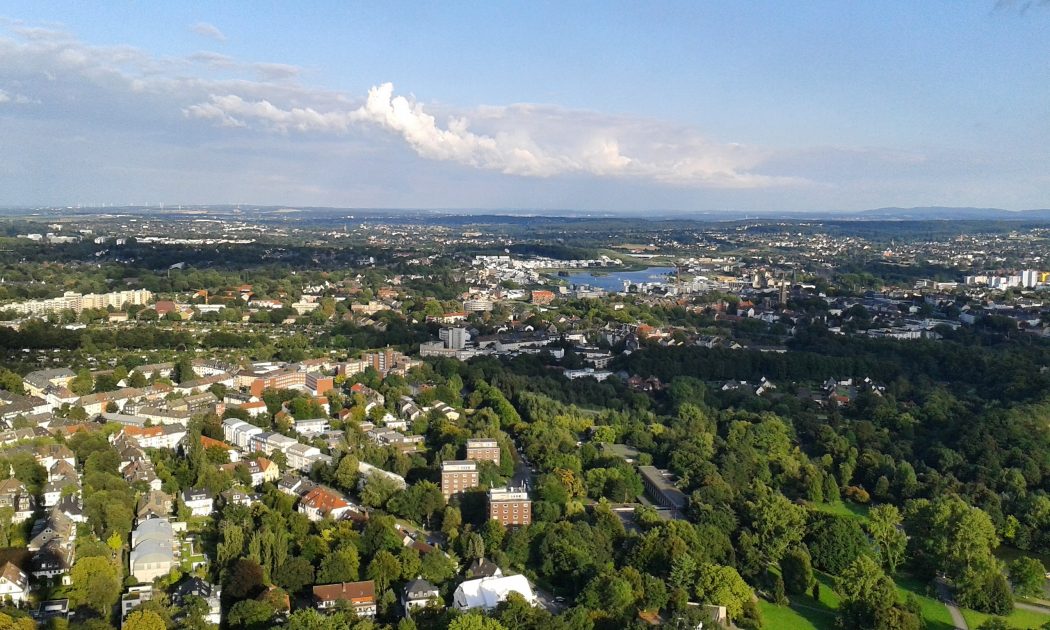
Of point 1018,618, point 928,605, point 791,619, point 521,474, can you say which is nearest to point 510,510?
point 521,474

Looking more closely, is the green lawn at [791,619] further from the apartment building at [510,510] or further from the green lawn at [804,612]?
the apartment building at [510,510]

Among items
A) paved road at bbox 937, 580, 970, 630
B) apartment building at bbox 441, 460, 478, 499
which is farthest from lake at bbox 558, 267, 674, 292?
paved road at bbox 937, 580, 970, 630

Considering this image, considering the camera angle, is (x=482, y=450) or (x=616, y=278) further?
(x=616, y=278)

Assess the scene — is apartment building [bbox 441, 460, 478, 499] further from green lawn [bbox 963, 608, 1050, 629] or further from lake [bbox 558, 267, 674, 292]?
lake [bbox 558, 267, 674, 292]

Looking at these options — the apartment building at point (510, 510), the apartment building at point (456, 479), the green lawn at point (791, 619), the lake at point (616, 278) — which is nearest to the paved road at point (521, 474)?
the apartment building at point (456, 479)

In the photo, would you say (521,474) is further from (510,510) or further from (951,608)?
(951,608)
